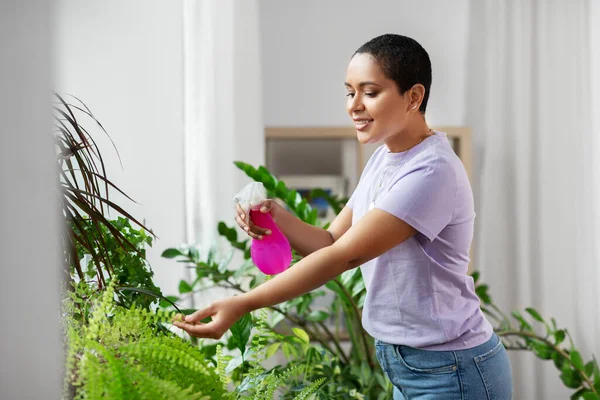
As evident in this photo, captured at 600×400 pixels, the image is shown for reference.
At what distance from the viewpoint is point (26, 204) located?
2.17 feet

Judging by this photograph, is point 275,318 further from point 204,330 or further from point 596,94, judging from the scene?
point 596,94

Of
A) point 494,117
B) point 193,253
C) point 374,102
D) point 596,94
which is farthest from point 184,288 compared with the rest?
point 596,94

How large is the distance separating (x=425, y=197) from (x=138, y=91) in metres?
1.07

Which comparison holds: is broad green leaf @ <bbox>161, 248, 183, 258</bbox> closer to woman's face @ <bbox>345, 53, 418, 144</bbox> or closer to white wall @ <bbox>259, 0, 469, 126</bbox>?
woman's face @ <bbox>345, 53, 418, 144</bbox>

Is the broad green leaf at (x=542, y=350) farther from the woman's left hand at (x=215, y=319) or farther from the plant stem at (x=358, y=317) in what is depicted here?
the woman's left hand at (x=215, y=319)

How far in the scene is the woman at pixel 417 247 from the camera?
42.2 inches

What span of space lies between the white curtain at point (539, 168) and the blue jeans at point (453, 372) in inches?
82.4

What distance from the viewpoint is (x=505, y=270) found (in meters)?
3.18

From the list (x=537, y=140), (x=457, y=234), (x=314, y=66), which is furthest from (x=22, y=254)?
(x=537, y=140)

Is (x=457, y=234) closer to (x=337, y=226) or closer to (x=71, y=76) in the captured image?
(x=337, y=226)

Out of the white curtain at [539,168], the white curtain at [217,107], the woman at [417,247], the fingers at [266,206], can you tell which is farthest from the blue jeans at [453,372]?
the white curtain at [539,168]

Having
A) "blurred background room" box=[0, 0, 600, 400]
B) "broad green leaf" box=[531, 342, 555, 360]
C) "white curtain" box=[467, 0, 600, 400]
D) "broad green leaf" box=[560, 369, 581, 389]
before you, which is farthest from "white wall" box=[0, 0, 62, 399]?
"white curtain" box=[467, 0, 600, 400]

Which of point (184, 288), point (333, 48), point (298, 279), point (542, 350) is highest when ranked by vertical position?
point (333, 48)

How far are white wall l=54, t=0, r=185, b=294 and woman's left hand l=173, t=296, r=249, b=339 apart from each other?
63cm
